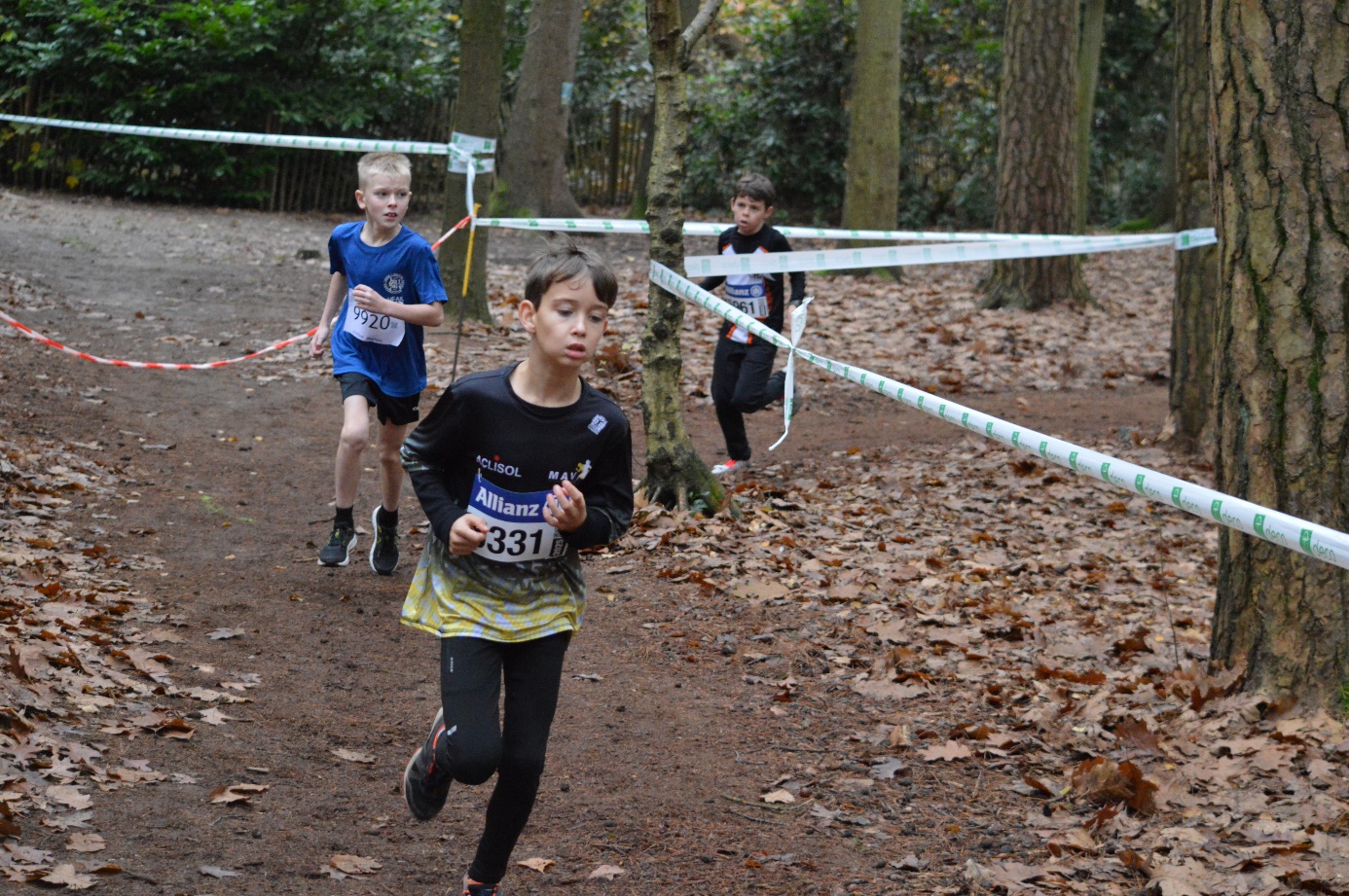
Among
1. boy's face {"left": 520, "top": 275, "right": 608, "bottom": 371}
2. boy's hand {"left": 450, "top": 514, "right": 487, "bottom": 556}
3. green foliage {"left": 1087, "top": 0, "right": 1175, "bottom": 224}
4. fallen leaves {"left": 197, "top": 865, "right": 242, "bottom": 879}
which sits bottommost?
fallen leaves {"left": 197, "top": 865, "right": 242, "bottom": 879}

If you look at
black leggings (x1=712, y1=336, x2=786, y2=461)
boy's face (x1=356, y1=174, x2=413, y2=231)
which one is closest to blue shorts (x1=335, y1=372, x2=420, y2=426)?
boy's face (x1=356, y1=174, x2=413, y2=231)

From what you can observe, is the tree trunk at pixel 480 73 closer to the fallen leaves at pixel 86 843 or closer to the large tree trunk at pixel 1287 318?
the large tree trunk at pixel 1287 318

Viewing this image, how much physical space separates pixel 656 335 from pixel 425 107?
1768 centimetres

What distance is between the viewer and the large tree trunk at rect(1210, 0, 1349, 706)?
456 cm

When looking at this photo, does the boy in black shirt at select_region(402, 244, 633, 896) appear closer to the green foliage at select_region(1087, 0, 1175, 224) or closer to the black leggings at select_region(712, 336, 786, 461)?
the black leggings at select_region(712, 336, 786, 461)

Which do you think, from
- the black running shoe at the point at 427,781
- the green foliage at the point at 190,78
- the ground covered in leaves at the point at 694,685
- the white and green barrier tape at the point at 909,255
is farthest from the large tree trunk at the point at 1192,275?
the green foliage at the point at 190,78

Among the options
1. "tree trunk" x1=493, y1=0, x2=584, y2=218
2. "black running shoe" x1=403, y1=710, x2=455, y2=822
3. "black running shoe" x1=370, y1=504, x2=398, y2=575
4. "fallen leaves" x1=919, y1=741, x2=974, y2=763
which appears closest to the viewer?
"black running shoe" x1=403, y1=710, x2=455, y2=822

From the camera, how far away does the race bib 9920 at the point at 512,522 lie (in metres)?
3.54

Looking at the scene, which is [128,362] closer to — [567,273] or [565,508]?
[567,273]

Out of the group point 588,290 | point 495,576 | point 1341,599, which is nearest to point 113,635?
point 495,576

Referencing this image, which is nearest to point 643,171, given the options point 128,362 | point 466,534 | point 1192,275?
point 128,362

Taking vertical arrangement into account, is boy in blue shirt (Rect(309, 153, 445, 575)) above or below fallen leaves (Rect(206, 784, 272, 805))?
above

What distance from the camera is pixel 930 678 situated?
5691 millimetres

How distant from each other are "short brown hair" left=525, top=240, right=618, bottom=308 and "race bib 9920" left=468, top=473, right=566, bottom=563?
0.54 meters
